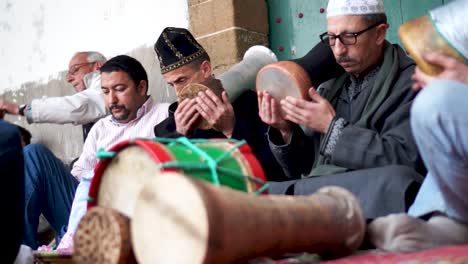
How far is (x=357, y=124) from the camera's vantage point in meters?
2.96

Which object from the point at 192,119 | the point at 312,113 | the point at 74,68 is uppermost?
the point at 312,113

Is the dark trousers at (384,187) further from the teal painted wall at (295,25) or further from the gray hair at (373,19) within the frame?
the teal painted wall at (295,25)

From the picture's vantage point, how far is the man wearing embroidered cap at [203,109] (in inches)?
131

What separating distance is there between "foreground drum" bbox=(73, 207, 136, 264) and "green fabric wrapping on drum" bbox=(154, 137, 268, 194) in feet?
0.66

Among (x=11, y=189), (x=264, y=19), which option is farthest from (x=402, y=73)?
(x=264, y=19)

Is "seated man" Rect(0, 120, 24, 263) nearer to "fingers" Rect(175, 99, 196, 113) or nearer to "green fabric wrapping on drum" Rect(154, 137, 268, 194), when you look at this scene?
"green fabric wrapping on drum" Rect(154, 137, 268, 194)

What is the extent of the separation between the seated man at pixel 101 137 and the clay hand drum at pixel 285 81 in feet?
5.26

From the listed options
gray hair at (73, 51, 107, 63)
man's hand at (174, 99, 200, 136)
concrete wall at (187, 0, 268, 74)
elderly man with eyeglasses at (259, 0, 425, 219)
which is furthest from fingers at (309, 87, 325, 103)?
gray hair at (73, 51, 107, 63)

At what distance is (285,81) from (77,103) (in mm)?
2523

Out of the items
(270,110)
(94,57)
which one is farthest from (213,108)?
(94,57)

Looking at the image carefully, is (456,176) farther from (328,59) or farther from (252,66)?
(252,66)

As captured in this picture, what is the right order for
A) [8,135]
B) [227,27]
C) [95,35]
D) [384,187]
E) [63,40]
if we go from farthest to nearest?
[63,40] < [95,35] < [227,27] < [384,187] < [8,135]

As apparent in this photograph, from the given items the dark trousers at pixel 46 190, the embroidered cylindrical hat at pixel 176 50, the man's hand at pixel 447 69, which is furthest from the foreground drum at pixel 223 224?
the dark trousers at pixel 46 190

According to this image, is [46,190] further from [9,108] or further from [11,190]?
[11,190]
